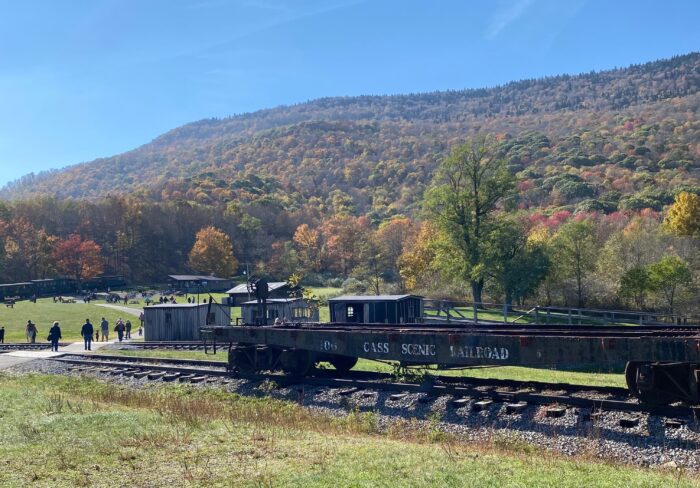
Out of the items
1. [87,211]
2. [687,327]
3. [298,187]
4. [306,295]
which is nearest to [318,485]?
[687,327]

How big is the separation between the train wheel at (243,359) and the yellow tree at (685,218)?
165 ft

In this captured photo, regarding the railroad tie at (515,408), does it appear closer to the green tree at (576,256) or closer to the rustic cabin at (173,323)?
the rustic cabin at (173,323)

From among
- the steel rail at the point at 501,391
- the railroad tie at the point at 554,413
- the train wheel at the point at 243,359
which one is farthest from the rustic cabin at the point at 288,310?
the railroad tie at the point at 554,413

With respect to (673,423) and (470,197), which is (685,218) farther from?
(673,423)

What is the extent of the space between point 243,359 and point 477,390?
7.57 metres

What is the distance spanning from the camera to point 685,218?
2217 inches

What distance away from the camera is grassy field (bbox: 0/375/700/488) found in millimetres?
7336

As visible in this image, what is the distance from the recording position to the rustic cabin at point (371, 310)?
35375 mm

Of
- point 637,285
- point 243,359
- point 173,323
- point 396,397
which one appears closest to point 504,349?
point 396,397

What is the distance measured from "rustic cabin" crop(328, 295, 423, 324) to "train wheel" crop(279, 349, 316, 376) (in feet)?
61.5

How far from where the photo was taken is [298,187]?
196 metres

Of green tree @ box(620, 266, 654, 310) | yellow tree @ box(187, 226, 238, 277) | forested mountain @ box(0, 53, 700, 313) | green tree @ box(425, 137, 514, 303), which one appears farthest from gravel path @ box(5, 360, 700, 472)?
yellow tree @ box(187, 226, 238, 277)

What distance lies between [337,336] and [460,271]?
3294 centimetres

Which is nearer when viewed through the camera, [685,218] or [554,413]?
[554,413]
